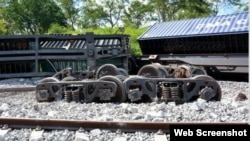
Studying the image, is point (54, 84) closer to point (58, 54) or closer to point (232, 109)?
point (232, 109)

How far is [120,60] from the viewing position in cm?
1359

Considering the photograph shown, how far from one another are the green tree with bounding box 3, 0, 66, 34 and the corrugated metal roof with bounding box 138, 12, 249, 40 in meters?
32.1

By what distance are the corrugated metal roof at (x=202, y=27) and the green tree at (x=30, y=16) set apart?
1262 inches

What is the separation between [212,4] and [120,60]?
89.4 feet

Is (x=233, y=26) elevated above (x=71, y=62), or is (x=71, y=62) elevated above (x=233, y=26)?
(x=233, y=26)

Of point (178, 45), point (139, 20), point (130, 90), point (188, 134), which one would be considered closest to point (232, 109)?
point (130, 90)

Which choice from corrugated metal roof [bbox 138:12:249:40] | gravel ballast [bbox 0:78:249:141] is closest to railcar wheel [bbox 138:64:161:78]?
gravel ballast [bbox 0:78:249:141]

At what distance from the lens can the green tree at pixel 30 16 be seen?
148 ft

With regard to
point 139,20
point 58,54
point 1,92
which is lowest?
point 1,92

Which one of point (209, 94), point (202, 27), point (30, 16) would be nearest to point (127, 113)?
point (209, 94)

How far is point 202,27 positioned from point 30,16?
3672cm

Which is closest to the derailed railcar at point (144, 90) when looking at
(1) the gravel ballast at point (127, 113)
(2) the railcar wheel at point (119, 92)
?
(2) the railcar wheel at point (119, 92)

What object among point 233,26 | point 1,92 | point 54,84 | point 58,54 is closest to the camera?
point 54,84

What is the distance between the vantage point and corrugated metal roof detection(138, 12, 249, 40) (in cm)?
1163
